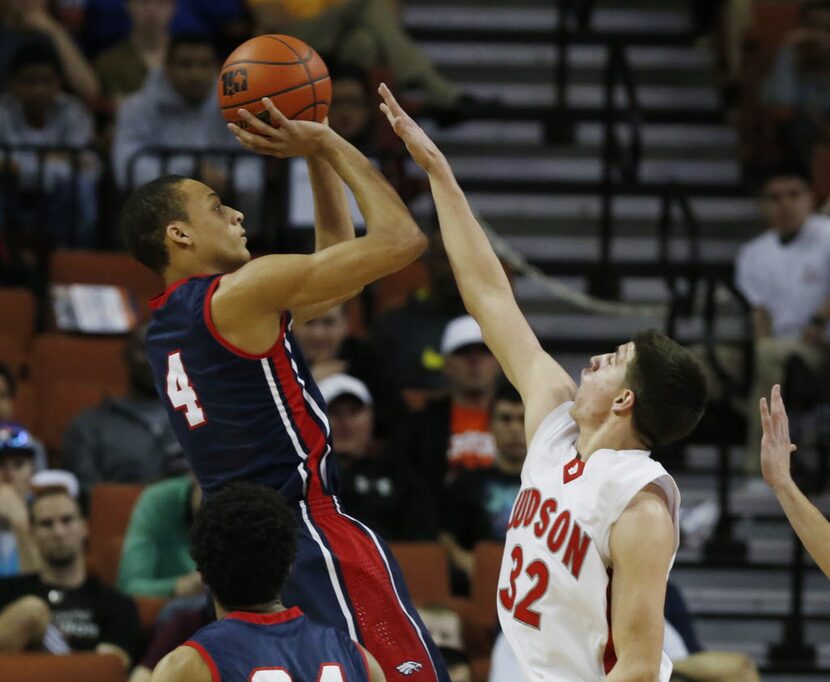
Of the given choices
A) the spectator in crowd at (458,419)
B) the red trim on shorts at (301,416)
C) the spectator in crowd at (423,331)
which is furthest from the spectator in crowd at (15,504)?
the red trim on shorts at (301,416)

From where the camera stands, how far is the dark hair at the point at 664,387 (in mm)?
4039

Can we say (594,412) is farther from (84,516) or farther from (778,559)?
(778,559)

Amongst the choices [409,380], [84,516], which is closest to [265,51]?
[84,516]

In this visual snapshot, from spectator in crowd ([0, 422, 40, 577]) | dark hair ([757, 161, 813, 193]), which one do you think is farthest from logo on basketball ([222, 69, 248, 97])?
dark hair ([757, 161, 813, 193])

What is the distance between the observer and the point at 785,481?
4.37 m

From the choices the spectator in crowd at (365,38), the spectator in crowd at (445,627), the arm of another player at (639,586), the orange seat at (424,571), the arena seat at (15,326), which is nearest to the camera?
the arm of another player at (639,586)

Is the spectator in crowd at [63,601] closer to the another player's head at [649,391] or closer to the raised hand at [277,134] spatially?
the raised hand at [277,134]

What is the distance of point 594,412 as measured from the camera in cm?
416

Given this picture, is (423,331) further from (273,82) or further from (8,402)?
(273,82)

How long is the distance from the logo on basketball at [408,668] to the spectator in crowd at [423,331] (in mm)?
4540

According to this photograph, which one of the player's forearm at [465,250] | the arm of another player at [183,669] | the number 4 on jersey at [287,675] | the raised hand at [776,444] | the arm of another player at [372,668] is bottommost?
the arm of another player at [372,668]

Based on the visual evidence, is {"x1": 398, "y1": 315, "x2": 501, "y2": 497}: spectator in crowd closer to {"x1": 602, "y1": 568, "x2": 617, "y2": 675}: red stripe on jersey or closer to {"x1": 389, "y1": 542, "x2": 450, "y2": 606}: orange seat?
{"x1": 389, "y1": 542, "x2": 450, "y2": 606}: orange seat

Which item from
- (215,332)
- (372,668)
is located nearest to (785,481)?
(372,668)

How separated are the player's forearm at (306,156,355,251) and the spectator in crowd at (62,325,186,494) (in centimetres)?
356
